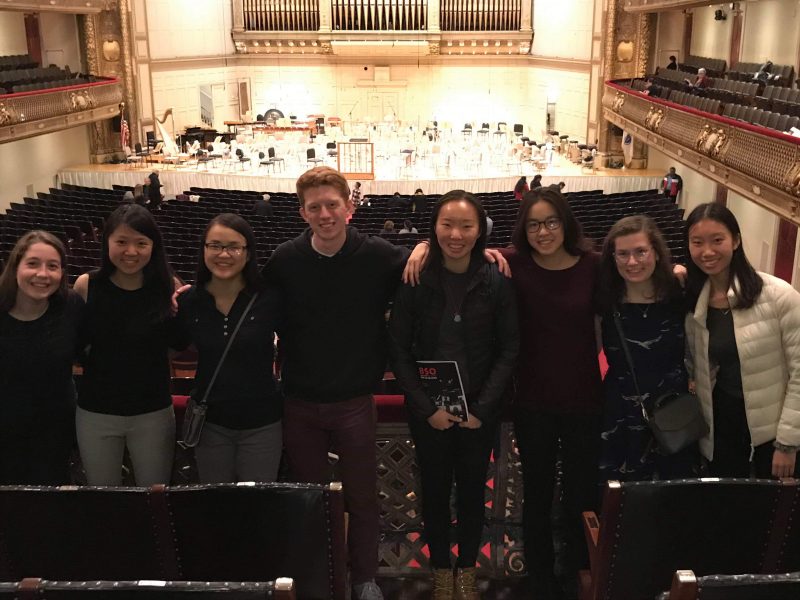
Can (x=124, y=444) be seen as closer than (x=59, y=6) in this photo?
Yes

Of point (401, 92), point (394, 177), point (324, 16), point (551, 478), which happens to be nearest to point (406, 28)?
point (401, 92)

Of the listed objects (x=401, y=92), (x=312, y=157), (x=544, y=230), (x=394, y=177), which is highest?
(x=401, y=92)

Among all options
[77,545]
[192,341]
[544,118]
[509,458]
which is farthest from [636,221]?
[544,118]

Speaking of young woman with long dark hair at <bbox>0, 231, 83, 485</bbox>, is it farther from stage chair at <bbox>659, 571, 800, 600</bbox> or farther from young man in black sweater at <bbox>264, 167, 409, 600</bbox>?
stage chair at <bbox>659, 571, 800, 600</bbox>

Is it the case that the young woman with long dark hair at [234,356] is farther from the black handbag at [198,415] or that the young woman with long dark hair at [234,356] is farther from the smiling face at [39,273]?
the smiling face at [39,273]

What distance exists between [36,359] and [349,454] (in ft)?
4.51

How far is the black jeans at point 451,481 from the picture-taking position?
11.2 feet

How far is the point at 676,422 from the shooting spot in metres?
3.22

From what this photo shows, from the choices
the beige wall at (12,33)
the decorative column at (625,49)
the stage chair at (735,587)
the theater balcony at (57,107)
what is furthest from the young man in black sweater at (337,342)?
the decorative column at (625,49)

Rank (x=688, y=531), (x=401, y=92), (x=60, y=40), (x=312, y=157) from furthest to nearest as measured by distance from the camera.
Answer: (x=401, y=92) < (x=60, y=40) < (x=312, y=157) < (x=688, y=531)

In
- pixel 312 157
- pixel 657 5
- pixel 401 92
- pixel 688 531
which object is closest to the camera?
pixel 688 531

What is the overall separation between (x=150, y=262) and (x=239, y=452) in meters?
0.93

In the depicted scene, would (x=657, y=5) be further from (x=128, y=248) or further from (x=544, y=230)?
(x=128, y=248)

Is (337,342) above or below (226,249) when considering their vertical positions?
below
